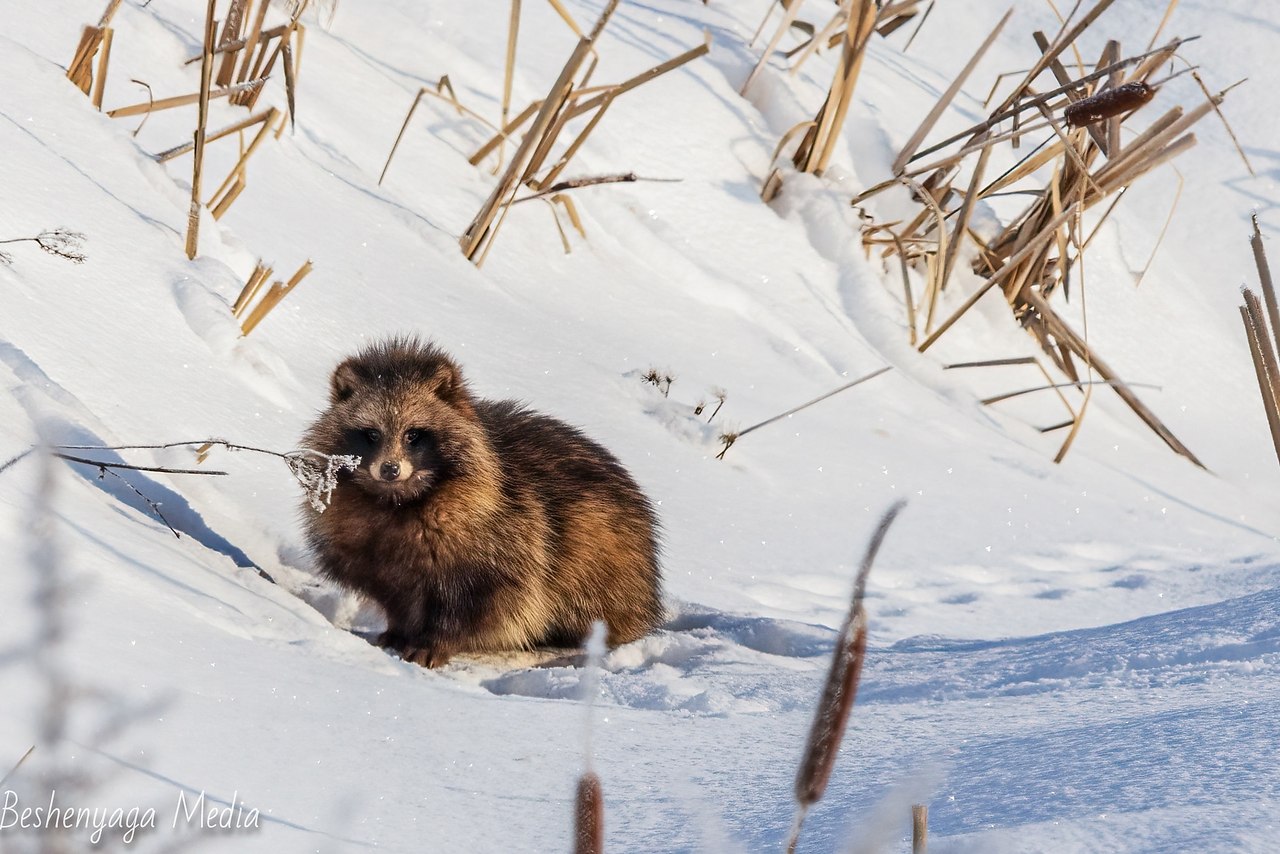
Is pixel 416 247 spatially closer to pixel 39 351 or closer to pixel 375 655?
pixel 39 351

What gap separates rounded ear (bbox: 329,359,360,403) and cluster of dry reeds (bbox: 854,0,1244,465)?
326 centimetres

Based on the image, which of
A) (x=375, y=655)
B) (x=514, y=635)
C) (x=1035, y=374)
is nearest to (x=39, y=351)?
(x=375, y=655)

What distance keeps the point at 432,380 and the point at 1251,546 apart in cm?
385

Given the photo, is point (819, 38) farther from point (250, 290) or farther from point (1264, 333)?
point (250, 290)

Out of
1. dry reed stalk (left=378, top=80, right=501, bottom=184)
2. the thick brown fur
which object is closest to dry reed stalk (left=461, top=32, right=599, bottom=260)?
dry reed stalk (left=378, top=80, right=501, bottom=184)

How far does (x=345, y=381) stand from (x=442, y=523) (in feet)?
1.55

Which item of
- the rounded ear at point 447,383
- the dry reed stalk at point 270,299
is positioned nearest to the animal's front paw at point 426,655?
the rounded ear at point 447,383

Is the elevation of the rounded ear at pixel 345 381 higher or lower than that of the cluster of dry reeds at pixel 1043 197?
lower

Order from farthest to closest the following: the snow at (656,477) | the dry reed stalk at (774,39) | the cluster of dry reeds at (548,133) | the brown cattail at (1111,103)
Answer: the dry reed stalk at (774,39), the cluster of dry reeds at (548,133), the brown cattail at (1111,103), the snow at (656,477)

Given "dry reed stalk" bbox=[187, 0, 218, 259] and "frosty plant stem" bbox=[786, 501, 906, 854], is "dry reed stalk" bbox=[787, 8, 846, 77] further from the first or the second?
"frosty plant stem" bbox=[786, 501, 906, 854]

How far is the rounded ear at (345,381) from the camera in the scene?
11.6 ft

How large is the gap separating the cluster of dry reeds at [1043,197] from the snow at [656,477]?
247 mm

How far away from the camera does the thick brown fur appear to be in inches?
136

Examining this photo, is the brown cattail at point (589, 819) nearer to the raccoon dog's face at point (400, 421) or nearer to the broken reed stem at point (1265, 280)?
the raccoon dog's face at point (400, 421)
